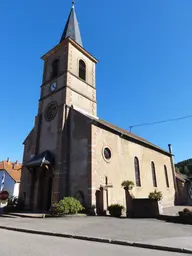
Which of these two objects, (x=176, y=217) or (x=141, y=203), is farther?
(x=141, y=203)

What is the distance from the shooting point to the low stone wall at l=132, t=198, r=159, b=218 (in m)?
12.0

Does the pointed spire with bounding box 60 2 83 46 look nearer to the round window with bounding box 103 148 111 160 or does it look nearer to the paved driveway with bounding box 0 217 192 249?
the round window with bounding box 103 148 111 160

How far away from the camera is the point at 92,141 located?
1485cm

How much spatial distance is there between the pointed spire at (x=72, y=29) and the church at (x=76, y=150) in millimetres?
191

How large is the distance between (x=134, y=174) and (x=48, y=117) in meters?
10.3

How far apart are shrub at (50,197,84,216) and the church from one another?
1051 millimetres

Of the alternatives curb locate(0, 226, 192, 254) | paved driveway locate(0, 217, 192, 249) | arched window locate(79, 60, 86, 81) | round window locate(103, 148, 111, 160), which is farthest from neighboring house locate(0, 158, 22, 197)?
curb locate(0, 226, 192, 254)

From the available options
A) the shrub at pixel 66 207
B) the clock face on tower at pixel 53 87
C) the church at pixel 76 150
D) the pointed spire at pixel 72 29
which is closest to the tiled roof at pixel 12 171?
the church at pixel 76 150

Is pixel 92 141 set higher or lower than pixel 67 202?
higher

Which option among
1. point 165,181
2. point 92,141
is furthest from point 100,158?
point 165,181

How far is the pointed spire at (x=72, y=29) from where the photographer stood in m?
22.9

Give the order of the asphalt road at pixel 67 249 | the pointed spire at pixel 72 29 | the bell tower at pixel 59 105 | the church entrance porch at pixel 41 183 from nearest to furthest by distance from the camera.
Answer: the asphalt road at pixel 67 249 → the bell tower at pixel 59 105 → the church entrance porch at pixel 41 183 → the pointed spire at pixel 72 29

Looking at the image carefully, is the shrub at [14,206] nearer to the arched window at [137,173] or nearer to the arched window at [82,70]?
the arched window at [137,173]

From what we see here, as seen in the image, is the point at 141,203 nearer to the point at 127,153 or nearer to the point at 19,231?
the point at 127,153
